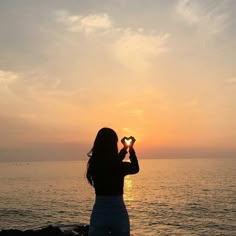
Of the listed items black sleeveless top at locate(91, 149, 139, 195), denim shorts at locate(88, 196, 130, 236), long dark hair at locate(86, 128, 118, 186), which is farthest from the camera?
long dark hair at locate(86, 128, 118, 186)

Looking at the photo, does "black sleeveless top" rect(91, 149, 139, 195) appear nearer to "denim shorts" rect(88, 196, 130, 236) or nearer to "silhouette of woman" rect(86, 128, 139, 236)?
"silhouette of woman" rect(86, 128, 139, 236)

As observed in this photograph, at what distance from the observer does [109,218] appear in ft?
17.0

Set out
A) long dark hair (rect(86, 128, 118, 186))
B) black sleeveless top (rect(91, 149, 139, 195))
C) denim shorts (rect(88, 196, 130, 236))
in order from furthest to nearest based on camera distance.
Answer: long dark hair (rect(86, 128, 118, 186)) < black sleeveless top (rect(91, 149, 139, 195)) < denim shorts (rect(88, 196, 130, 236))

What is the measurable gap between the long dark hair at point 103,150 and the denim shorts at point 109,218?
456 mm

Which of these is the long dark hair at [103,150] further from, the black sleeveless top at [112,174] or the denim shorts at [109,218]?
the denim shorts at [109,218]

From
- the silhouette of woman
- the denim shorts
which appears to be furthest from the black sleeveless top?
the denim shorts

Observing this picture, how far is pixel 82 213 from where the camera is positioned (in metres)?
48.0

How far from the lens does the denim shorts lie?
5.15m

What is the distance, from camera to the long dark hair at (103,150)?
5.49 m

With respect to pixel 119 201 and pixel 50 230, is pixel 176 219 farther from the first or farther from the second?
pixel 119 201

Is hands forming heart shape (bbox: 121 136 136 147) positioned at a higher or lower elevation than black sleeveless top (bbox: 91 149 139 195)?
higher

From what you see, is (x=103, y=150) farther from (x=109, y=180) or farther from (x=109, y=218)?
(x=109, y=218)

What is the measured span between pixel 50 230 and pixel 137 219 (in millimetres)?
16897

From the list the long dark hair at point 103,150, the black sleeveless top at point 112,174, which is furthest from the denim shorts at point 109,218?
the long dark hair at point 103,150
